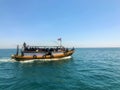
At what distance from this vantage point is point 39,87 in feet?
56.2

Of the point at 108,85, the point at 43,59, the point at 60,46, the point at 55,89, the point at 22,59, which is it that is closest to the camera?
the point at 55,89

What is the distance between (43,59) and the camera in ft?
138

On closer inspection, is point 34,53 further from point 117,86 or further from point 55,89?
point 117,86

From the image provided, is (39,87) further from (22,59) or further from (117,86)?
(22,59)

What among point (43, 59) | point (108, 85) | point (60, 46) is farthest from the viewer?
point (60, 46)

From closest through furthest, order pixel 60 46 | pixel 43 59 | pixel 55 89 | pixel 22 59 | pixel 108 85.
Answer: pixel 55 89 < pixel 108 85 < pixel 22 59 < pixel 43 59 < pixel 60 46

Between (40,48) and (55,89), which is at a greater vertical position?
(40,48)

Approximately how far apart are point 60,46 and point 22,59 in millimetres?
13419

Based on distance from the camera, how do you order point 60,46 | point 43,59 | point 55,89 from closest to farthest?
point 55,89, point 43,59, point 60,46

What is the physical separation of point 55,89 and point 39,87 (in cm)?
220

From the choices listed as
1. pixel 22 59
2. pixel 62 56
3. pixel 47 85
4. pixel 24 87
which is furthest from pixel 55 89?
pixel 62 56

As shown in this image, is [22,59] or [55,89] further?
[22,59]

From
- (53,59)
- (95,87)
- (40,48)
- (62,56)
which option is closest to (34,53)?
(40,48)

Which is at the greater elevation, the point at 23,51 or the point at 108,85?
the point at 23,51
